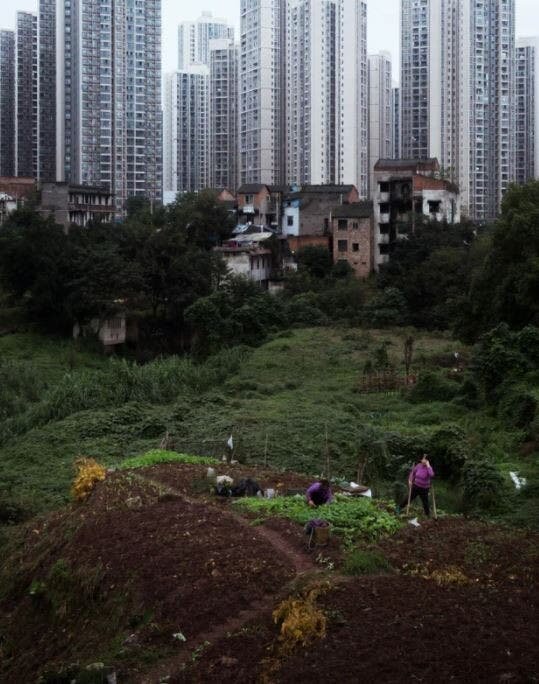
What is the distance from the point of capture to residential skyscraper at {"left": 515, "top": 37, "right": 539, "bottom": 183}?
212 feet

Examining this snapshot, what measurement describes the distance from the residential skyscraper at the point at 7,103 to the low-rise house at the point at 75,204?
15813 mm

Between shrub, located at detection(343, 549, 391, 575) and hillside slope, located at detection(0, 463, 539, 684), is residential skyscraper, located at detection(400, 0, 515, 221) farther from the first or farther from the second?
shrub, located at detection(343, 549, 391, 575)

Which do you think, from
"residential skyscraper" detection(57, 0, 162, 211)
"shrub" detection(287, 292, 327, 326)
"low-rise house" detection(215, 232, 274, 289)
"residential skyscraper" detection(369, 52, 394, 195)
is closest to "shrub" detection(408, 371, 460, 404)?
"shrub" detection(287, 292, 327, 326)

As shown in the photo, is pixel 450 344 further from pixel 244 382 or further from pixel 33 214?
pixel 33 214

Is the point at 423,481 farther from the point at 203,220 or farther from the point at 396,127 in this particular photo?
the point at 396,127

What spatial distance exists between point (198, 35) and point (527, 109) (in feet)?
115

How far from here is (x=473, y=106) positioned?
6081cm

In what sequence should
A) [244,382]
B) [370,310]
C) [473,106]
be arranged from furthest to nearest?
[473,106]
[370,310]
[244,382]

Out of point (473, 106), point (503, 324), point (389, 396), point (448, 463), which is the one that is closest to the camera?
point (448, 463)

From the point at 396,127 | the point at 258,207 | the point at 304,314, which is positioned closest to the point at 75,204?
the point at 258,207

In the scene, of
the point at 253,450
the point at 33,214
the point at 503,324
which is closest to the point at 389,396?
the point at 503,324

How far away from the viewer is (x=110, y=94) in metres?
60.5

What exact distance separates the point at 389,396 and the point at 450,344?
8991 millimetres

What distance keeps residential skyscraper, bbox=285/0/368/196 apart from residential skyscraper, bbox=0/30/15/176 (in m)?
18.5
